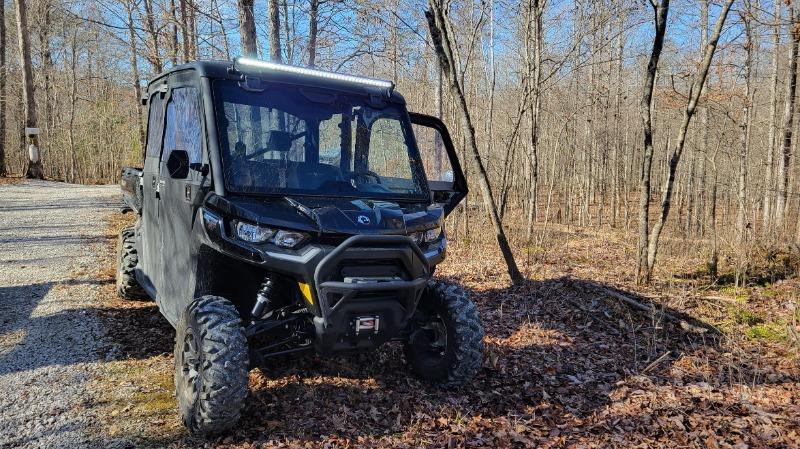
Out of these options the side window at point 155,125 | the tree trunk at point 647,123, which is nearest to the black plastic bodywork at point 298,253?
the side window at point 155,125

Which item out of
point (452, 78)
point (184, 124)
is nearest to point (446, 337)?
point (184, 124)

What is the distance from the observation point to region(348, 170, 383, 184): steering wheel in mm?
3975

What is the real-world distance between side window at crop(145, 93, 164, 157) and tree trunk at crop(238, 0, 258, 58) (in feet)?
14.8

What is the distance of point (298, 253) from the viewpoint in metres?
3.19

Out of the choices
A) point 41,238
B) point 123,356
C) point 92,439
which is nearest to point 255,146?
point 92,439

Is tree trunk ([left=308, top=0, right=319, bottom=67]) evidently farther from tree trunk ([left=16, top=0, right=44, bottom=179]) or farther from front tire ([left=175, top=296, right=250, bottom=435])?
tree trunk ([left=16, top=0, right=44, bottom=179])

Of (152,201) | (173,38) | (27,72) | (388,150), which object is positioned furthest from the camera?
(27,72)

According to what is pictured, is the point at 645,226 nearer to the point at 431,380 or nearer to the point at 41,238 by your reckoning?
the point at 431,380

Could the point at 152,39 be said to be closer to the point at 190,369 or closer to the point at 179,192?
the point at 179,192

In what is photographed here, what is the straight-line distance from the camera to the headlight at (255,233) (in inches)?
126

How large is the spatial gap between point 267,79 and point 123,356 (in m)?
2.88

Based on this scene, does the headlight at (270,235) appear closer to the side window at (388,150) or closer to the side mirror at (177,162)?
the side mirror at (177,162)

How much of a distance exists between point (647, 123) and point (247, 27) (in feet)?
23.0

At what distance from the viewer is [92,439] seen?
3279 mm
